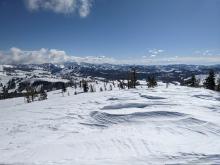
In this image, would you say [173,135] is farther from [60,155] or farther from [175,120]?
[60,155]

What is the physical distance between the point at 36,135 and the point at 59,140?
10.6 ft

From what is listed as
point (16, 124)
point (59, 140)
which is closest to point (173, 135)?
point (59, 140)

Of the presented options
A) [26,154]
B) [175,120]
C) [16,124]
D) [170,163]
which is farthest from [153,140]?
[16,124]

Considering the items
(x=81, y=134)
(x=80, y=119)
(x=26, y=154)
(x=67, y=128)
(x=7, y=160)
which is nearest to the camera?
(x=7, y=160)

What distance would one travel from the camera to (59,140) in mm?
16203

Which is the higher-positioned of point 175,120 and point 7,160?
point 175,120

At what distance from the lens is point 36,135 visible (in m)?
18.4

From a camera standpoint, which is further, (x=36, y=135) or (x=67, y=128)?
(x=67, y=128)

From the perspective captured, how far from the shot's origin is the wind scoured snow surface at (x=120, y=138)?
475 inches

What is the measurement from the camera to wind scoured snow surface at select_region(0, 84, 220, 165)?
12.1m

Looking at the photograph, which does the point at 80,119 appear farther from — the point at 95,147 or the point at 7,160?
the point at 7,160

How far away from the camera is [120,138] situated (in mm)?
15086

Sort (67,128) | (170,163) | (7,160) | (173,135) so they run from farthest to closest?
(67,128), (173,135), (7,160), (170,163)

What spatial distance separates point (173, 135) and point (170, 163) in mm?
4548
